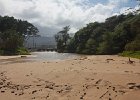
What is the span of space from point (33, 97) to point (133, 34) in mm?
64561

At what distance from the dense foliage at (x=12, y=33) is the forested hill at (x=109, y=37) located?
19.7m

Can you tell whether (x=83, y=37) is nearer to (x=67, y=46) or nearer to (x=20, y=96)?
(x=67, y=46)

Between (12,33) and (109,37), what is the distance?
27.9 meters

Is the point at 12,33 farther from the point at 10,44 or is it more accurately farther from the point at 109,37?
the point at 109,37

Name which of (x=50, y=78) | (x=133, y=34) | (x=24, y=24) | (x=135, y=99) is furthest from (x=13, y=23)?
(x=135, y=99)

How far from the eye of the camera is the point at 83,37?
11500 cm

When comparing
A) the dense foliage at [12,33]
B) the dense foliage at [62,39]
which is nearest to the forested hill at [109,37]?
the dense foliage at [62,39]

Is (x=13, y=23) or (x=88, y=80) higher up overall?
(x=13, y=23)

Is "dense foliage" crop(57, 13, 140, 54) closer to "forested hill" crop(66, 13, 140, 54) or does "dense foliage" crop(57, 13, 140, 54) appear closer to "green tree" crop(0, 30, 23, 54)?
"forested hill" crop(66, 13, 140, 54)

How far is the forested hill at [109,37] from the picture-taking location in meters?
63.8

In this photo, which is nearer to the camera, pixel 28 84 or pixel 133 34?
pixel 28 84

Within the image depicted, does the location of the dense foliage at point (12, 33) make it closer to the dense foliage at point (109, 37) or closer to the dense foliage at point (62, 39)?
the dense foliage at point (62, 39)

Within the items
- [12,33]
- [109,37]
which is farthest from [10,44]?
[109,37]

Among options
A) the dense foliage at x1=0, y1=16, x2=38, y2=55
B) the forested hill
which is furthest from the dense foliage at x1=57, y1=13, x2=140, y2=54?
the dense foliage at x1=0, y1=16, x2=38, y2=55
